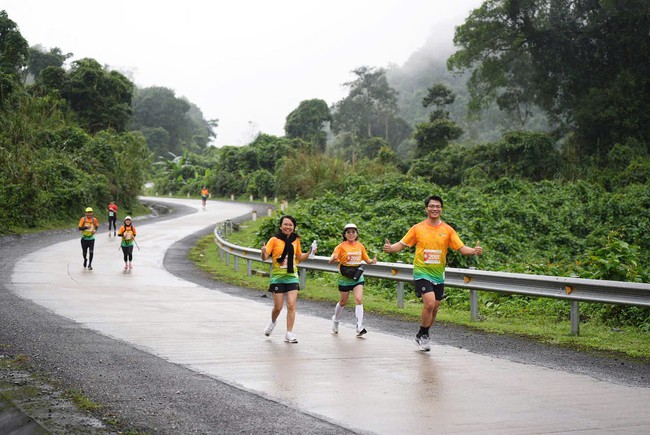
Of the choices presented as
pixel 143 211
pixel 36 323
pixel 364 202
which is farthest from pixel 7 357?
pixel 143 211

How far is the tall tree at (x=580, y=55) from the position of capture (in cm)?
5000

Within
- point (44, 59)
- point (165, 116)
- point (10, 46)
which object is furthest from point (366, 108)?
point (10, 46)

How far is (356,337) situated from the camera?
11.0 metres

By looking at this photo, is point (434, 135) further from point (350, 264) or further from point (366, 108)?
point (350, 264)

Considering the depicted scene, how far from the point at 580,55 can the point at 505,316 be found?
147 feet

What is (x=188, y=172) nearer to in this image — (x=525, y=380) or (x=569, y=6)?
(x=569, y=6)

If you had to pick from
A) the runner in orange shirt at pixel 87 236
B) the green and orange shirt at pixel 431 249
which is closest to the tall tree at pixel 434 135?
the runner in orange shirt at pixel 87 236

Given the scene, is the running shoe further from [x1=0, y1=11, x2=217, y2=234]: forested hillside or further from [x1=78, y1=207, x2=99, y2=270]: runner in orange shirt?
[x1=0, y1=11, x2=217, y2=234]: forested hillside

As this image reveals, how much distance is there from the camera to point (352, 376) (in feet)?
25.9

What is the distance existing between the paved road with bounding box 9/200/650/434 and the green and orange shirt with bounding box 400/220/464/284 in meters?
0.99

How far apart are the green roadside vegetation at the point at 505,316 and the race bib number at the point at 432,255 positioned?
225 cm

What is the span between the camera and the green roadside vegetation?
1033cm

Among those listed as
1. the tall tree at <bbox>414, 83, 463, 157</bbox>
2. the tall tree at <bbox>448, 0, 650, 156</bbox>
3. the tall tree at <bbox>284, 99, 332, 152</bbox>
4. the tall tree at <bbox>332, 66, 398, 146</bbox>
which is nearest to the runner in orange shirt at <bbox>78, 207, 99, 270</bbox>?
the tall tree at <bbox>448, 0, 650, 156</bbox>

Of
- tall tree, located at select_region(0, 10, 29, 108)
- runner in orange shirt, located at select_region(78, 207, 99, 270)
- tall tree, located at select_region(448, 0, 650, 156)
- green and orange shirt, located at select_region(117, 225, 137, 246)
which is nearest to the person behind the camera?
runner in orange shirt, located at select_region(78, 207, 99, 270)
